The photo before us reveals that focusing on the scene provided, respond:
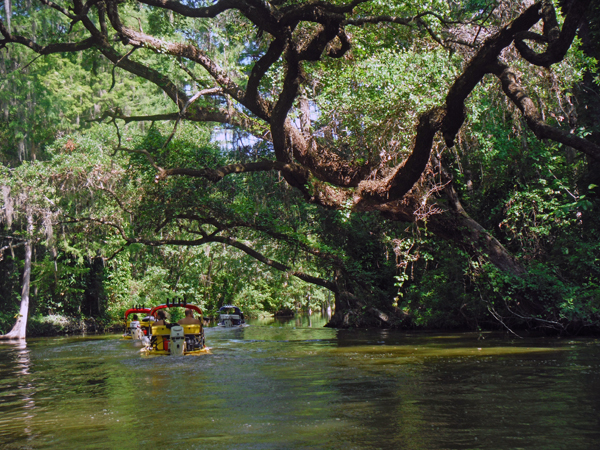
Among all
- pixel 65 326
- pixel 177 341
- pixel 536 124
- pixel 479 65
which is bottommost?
pixel 177 341

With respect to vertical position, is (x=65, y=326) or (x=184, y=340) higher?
(x=65, y=326)

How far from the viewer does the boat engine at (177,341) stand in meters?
14.9

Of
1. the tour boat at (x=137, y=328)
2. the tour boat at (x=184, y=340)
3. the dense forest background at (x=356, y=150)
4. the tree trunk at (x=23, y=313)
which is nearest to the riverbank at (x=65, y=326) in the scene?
the dense forest background at (x=356, y=150)

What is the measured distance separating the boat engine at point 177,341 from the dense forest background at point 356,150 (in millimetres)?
3956

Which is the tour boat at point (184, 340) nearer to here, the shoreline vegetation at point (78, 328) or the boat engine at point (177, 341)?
the boat engine at point (177, 341)

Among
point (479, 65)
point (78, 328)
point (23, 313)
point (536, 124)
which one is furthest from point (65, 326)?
point (536, 124)

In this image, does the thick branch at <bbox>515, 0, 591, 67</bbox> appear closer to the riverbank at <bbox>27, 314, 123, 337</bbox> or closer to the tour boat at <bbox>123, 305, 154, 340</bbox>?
the tour boat at <bbox>123, 305, 154, 340</bbox>

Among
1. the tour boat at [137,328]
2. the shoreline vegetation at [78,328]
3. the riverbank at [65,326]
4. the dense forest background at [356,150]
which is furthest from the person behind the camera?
the riverbank at [65,326]

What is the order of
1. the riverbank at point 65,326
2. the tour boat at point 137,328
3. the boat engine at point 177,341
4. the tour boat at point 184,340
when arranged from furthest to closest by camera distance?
1. the riverbank at point 65,326
2. the tour boat at point 137,328
3. the tour boat at point 184,340
4. the boat engine at point 177,341

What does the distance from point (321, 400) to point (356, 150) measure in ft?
34.7

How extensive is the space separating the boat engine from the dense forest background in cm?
396

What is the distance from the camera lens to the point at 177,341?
15.0 metres

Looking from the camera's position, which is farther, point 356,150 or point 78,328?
point 78,328

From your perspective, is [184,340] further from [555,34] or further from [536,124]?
[555,34]
